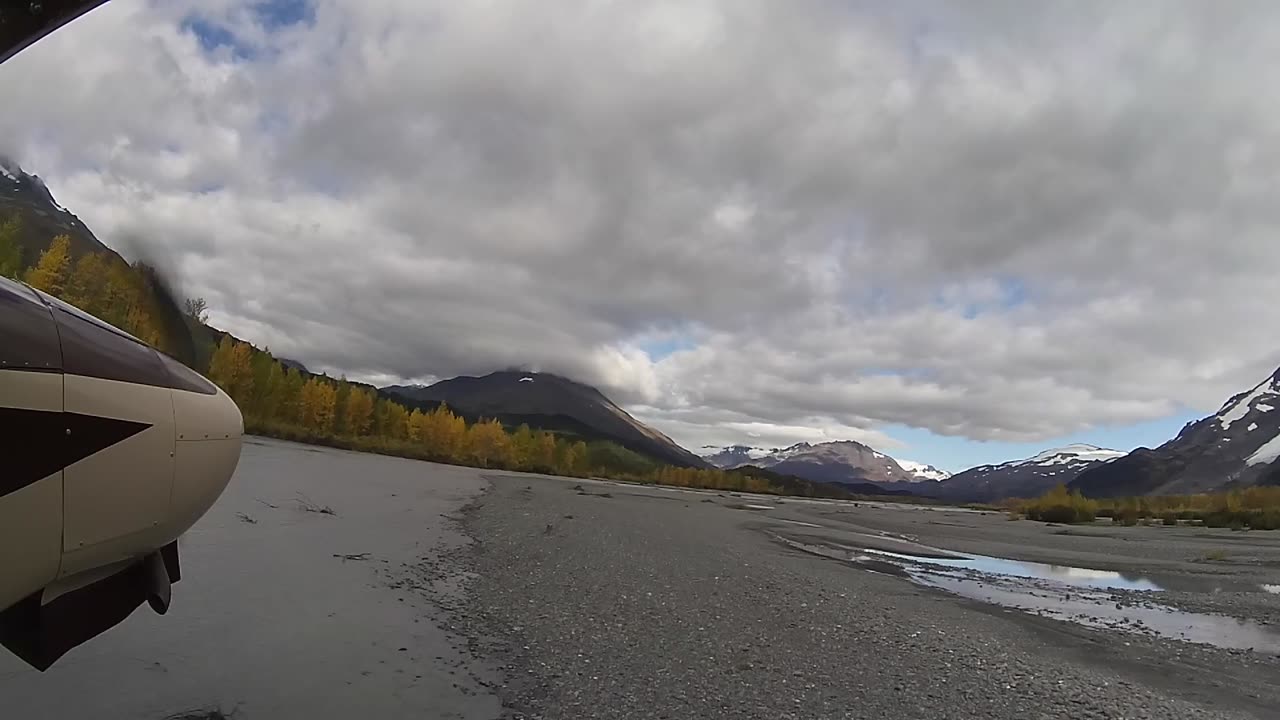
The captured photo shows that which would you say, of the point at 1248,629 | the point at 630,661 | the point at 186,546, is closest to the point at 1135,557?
the point at 1248,629

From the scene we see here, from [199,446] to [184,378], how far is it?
1.81ft

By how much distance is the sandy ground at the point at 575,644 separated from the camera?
277 inches

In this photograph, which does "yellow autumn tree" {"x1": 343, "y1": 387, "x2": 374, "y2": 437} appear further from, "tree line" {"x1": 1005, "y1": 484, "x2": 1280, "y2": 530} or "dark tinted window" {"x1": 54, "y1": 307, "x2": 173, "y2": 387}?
"dark tinted window" {"x1": 54, "y1": 307, "x2": 173, "y2": 387}

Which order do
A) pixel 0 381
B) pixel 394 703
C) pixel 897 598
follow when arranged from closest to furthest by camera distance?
pixel 0 381 < pixel 394 703 < pixel 897 598

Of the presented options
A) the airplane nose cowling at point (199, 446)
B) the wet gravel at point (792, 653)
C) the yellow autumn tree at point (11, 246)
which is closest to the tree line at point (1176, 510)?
the wet gravel at point (792, 653)

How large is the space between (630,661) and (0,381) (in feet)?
25.2

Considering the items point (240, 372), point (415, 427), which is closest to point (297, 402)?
point (240, 372)

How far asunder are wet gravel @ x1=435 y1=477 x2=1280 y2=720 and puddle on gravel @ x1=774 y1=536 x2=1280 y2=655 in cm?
148

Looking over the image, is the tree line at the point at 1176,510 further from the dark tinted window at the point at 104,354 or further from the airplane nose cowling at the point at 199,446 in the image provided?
the dark tinted window at the point at 104,354

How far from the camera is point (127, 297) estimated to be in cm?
627

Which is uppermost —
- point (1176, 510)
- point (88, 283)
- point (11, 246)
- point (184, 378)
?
point (11, 246)

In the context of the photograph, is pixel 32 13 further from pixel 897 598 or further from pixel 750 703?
pixel 897 598

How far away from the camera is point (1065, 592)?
20500mm

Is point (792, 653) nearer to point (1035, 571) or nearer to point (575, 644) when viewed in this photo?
point (575, 644)
